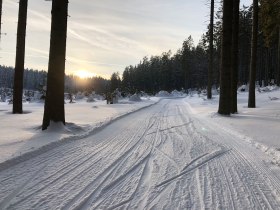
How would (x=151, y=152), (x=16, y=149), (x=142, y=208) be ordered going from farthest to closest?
(x=151, y=152) < (x=16, y=149) < (x=142, y=208)

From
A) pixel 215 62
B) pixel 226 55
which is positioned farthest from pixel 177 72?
pixel 226 55

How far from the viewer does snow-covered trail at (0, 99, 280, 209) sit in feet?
15.4

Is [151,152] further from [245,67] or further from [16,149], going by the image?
[245,67]

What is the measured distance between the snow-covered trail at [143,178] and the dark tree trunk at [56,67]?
2209 mm

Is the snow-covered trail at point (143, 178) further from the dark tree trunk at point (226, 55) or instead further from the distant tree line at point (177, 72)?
the distant tree line at point (177, 72)

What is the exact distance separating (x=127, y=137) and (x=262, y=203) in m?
5.94

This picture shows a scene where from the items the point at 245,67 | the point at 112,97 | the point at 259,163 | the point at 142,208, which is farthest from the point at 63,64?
the point at 245,67

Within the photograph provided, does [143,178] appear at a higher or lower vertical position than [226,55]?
lower

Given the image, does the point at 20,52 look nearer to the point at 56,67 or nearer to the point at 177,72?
the point at 56,67

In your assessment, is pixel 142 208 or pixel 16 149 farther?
pixel 16 149

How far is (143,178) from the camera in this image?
231 inches

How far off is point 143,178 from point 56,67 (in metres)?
6.21

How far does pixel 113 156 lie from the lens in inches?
297

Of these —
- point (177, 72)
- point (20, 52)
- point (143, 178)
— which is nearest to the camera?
point (143, 178)
